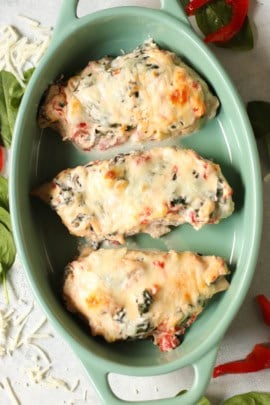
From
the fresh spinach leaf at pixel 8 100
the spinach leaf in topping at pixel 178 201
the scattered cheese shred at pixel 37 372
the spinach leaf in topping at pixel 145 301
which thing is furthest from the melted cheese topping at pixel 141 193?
the scattered cheese shred at pixel 37 372

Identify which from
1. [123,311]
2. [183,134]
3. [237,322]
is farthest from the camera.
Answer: [237,322]

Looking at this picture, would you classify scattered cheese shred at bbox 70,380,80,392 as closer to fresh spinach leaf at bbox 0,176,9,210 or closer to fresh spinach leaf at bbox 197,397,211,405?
fresh spinach leaf at bbox 197,397,211,405

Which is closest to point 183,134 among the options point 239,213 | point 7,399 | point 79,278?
point 239,213

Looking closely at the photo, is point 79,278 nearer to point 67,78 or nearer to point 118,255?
point 118,255

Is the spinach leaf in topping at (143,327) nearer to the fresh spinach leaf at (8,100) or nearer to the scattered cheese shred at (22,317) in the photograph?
the scattered cheese shred at (22,317)

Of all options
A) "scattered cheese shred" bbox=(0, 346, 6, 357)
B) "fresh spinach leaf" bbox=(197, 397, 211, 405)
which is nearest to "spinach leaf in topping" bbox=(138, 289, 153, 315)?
"fresh spinach leaf" bbox=(197, 397, 211, 405)

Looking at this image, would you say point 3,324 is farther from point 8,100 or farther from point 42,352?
point 8,100

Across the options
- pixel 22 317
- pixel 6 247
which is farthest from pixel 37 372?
pixel 6 247
